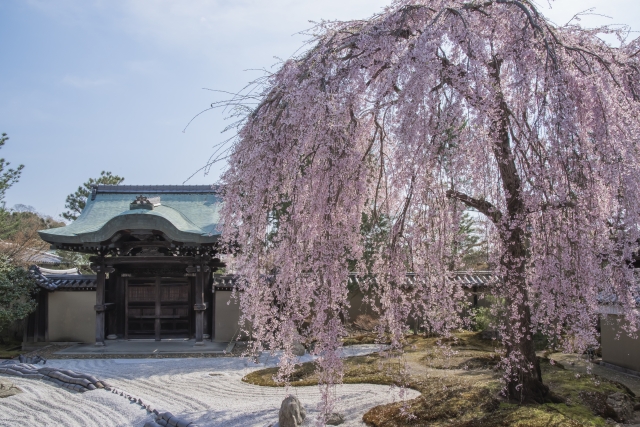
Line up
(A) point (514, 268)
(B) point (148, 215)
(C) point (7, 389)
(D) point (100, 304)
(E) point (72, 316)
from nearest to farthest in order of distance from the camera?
(A) point (514, 268)
(C) point (7, 389)
(B) point (148, 215)
(D) point (100, 304)
(E) point (72, 316)

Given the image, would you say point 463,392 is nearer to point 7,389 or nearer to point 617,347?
point 617,347

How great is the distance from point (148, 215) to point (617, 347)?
389 inches

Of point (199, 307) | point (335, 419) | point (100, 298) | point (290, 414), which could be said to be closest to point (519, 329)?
point (335, 419)

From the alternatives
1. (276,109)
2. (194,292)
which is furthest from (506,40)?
→ (194,292)

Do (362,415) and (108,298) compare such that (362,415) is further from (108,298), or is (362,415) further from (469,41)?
(108,298)

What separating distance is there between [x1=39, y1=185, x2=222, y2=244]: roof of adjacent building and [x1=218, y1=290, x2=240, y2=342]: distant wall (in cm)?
194

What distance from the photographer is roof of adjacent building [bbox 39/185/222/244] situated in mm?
11297

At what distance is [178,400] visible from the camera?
702cm

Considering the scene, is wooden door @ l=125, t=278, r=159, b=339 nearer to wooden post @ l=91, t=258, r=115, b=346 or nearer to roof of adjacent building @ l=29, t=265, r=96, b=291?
wooden post @ l=91, t=258, r=115, b=346

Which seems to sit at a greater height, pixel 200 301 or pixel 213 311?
pixel 200 301

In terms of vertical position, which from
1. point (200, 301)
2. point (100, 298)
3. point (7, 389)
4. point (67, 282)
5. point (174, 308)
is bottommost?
point (7, 389)

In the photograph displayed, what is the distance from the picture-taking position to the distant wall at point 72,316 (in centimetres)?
1323

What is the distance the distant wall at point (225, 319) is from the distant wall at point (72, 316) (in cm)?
334

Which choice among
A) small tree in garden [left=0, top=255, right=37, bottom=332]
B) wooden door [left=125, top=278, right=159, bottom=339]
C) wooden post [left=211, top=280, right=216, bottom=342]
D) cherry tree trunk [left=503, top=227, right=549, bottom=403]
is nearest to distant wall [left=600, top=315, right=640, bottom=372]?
cherry tree trunk [left=503, top=227, right=549, bottom=403]
